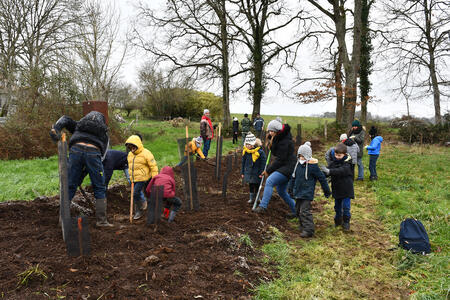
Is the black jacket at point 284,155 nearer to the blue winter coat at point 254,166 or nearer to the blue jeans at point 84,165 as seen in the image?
the blue winter coat at point 254,166

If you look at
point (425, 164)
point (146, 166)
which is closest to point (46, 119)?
point (146, 166)

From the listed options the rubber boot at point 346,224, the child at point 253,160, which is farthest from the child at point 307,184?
the child at point 253,160

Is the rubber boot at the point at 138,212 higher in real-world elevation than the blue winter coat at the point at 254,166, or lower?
lower

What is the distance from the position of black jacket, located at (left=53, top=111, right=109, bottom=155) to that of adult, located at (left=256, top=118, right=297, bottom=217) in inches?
108

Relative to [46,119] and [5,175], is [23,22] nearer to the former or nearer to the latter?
[46,119]

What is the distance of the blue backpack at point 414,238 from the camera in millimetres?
4223

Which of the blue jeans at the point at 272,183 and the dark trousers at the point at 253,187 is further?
the dark trousers at the point at 253,187

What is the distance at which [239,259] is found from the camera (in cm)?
368

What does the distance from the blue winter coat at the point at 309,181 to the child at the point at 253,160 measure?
3.47 ft

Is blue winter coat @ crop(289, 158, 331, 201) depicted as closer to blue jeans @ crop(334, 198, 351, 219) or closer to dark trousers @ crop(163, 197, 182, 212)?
blue jeans @ crop(334, 198, 351, 219)

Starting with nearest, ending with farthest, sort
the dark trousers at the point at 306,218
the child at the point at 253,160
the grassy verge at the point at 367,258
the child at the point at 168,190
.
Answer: the grassy verge at the point at 367,258, the child at the point at 168,190, the dark trousers at the point at 306,218, the child at the point at 253,160

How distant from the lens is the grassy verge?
11.1 ft

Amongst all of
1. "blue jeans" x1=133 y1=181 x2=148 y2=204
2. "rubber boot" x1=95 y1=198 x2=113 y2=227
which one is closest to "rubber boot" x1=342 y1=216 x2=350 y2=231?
"blue jeans" x1=133 y1=181 x2=148 y2=204

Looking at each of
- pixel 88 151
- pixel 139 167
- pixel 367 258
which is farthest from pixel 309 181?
pixel 88 151
